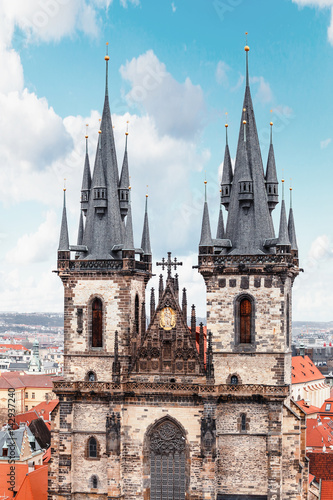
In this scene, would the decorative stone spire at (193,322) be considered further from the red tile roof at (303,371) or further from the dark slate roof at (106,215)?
the red tile roof at (303,371)

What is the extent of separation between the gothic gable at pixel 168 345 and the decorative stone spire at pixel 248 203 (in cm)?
510

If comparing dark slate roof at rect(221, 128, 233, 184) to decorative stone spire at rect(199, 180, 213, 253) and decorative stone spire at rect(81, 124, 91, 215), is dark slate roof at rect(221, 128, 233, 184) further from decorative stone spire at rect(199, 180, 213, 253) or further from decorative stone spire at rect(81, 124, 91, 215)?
decorative stone spire at rect(81, 124, 91, 215)

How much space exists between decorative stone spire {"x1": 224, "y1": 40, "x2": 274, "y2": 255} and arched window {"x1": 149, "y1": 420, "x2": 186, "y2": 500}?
11.7 metres

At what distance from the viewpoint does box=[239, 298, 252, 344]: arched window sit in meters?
50.3

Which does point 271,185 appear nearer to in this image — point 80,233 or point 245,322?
point 245,322

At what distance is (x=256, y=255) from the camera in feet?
165

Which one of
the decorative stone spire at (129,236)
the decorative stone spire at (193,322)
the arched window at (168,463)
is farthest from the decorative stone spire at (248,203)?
the arched window at (168,463)

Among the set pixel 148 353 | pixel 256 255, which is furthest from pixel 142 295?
pixel 256 255

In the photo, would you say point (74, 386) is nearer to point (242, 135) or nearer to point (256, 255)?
point (256, 255)

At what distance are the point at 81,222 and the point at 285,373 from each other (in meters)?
16.6

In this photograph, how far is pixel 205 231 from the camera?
2029 inches

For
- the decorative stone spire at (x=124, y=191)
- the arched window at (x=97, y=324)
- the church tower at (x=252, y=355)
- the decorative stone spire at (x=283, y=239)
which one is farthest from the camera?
the decorative stone spire at (x=124, y=191)

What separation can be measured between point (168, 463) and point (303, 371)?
8704 centimetres

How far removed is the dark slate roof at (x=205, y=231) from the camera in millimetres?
51156
